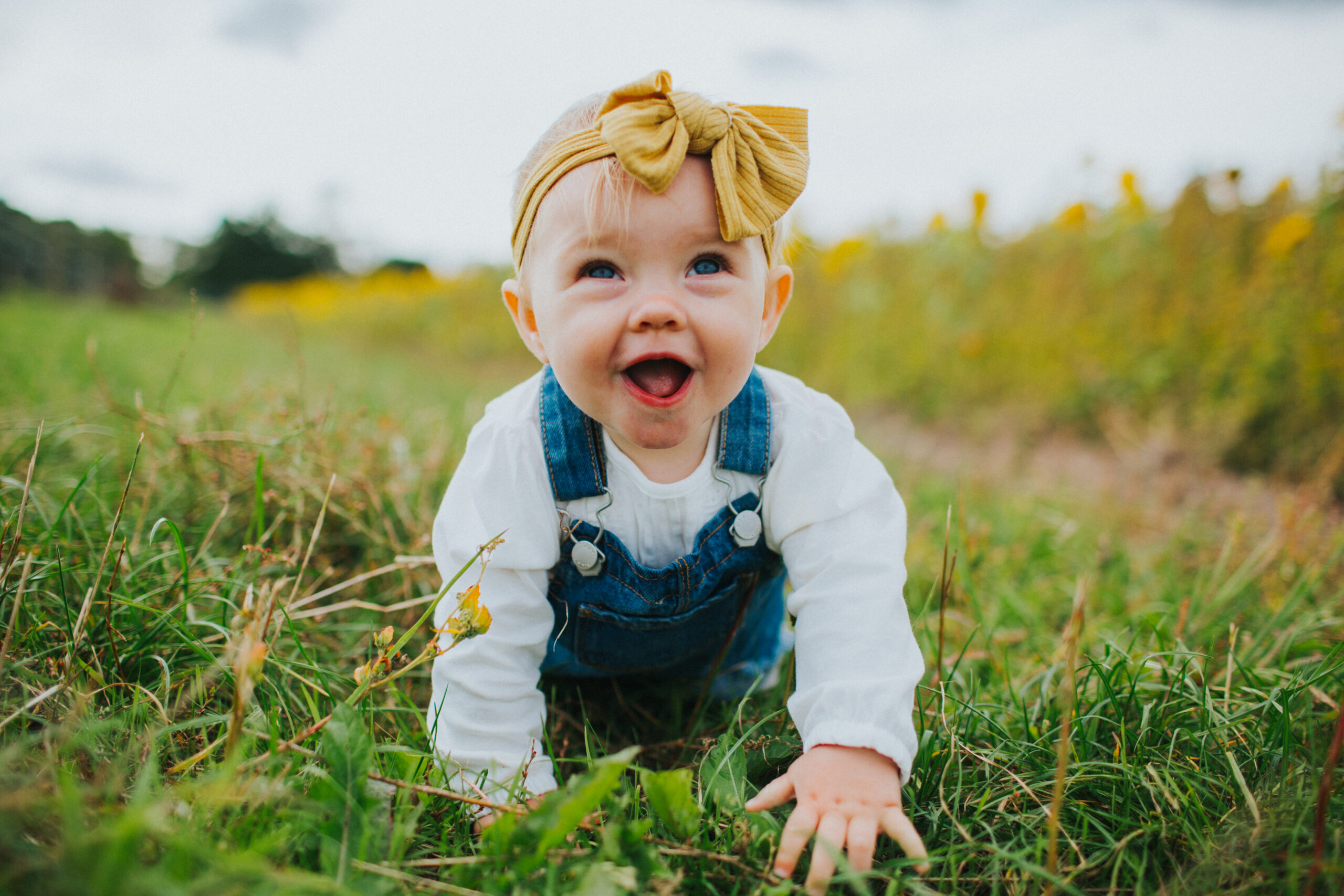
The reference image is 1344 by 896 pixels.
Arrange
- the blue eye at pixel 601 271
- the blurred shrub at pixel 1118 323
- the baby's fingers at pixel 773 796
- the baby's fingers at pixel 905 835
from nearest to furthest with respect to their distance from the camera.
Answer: the baby's fingers at pixel 905 835 → the baby's fingers at pixel 773 796 → the blue eye at pixel 601 271 → the blurred shrub at pixel 1118 323

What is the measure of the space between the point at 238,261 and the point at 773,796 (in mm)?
55540

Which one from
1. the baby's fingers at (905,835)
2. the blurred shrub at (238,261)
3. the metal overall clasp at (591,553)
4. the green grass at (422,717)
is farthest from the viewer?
the blurred shrub at (238,261)

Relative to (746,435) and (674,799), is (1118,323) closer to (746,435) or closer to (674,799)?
(746,435)

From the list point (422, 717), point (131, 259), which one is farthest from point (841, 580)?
point (131, 259)

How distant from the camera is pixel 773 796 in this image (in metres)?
1.14

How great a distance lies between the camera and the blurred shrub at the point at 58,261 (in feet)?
48.5

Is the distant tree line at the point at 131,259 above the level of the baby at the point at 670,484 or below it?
above

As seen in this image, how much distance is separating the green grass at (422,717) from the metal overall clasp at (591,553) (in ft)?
0.75

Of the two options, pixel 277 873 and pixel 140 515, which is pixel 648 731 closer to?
pixel 277 873

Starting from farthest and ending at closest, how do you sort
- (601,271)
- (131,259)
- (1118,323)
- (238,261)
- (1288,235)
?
(238,261), (131,259), (1118,323), (1288,235), (601,271)

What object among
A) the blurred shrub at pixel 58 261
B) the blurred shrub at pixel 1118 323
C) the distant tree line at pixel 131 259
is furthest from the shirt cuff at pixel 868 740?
the blurred shrub at pixel 58 261

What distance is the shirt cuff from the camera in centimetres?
113

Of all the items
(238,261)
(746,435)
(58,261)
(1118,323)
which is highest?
(238,261)

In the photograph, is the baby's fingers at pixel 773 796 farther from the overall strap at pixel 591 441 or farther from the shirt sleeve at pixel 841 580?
the overall strap at pixel 591 441
